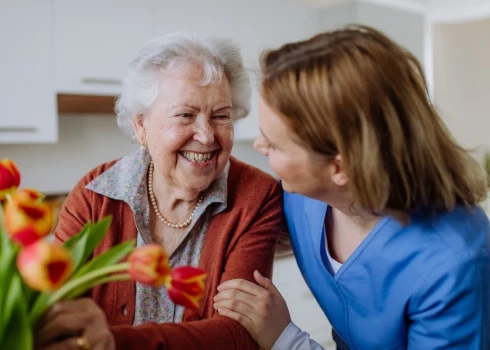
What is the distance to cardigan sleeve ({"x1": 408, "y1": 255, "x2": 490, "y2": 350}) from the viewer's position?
3.09 ft

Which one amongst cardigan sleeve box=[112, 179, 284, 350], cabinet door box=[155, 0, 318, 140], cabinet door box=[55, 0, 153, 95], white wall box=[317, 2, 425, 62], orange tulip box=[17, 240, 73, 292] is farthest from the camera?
white wall box=[317, 2, 425, 62]

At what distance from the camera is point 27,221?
0.48 metres

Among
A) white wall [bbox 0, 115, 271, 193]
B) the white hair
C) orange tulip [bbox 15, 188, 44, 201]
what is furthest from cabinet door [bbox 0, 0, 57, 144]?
orange tulip [bbox 15, 188, 44, 201]

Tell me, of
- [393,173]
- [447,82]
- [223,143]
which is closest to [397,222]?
[393,173]

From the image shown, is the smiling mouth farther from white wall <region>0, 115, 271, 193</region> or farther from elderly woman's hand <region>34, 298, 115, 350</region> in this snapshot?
white wall <region>0, 115, 271, 193</region>

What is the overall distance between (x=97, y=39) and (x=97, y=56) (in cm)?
7

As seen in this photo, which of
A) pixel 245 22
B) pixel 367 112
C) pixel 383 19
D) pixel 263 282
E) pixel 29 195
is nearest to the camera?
pixel 29 195

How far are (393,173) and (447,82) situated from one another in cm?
365

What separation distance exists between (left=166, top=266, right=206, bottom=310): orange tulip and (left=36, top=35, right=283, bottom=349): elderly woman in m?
0.57

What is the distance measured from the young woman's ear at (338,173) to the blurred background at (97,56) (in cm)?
115

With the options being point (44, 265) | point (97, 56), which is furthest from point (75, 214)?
point (97, 56)

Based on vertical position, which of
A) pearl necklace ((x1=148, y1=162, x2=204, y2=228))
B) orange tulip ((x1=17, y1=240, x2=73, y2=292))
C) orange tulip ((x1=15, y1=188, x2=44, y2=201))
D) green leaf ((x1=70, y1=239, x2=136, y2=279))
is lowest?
pearl necklace ((x1=148, y1=162, x2=204, y2=228))

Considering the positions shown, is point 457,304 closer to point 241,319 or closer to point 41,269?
point 241,319

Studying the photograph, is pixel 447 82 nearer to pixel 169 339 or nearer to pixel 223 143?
pixel 223 143
